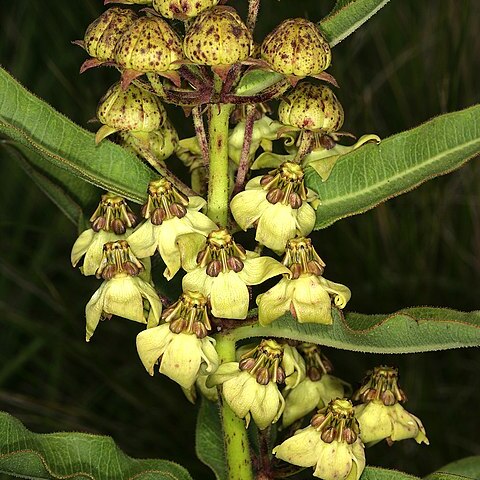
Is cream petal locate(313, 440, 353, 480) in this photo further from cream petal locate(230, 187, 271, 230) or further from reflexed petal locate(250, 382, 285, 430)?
cream petal locate(230, 187, 271, 230)

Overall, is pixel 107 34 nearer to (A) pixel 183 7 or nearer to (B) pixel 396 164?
(A) pixel 183 7

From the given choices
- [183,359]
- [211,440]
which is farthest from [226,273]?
[211,440]

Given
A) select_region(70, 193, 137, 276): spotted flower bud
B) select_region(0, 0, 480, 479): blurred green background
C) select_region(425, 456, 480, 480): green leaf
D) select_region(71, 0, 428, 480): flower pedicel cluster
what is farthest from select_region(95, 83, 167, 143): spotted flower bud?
select_region(0, 0, 480, 479): blurred green background

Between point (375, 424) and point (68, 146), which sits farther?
point (375, 424)

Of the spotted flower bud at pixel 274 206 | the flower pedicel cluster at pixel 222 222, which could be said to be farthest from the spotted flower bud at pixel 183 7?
the spotted flower bud at pixel 274 206

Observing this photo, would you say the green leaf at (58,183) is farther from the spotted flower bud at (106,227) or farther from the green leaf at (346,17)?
the green leaf at (346,17)
